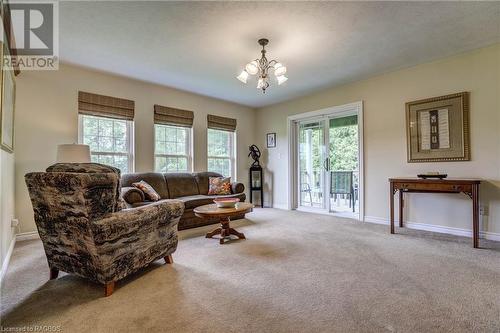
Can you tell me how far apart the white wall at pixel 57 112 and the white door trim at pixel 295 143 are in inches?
104

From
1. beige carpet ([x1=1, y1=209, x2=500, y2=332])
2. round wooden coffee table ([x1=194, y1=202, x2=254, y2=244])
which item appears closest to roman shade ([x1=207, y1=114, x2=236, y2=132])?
round wooden coffee table ([x1=194, y1=202, x2=254, y2=244])

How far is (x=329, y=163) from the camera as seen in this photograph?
16.4 ft

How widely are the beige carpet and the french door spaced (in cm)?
213

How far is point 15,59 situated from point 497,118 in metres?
5.99

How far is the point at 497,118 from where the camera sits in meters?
3.06

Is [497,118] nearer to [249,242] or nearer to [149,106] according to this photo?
[249,242]

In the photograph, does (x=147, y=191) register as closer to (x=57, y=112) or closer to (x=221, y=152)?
(x=57, y=112)

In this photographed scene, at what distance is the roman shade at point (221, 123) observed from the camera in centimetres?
538

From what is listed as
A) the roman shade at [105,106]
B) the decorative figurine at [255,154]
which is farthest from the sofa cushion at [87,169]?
the decorative figurine at [255,154]

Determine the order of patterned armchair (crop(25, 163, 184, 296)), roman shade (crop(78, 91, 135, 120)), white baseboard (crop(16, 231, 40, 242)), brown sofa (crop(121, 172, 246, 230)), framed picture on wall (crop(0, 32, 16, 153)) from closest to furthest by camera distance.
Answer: patterned armchair (crop(25, 163, 184, 296)) → framed picture on wall (crop(0, 32, 16, 153)) → white baseboard (crop(16, 231, 40, 242)) → brown sofa (crop(121, 172, 246, 230)) → roman shade (crop(78, 91, 135, 120))

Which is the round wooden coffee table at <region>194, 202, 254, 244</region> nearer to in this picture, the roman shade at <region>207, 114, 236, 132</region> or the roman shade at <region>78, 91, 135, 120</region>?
the roman shade at <region>78, 91, 135, 120</region>

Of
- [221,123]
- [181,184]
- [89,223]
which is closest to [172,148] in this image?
[181,184]

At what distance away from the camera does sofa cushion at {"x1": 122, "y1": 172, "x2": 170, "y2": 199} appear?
3.91 metres

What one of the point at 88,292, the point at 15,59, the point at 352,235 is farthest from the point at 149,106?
the point at 352,235
